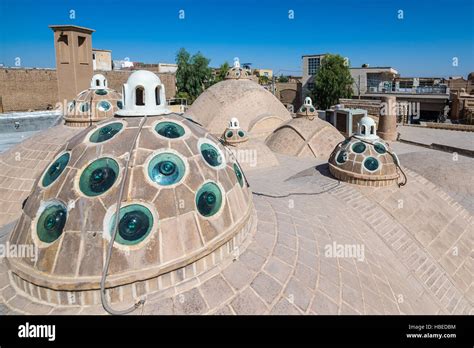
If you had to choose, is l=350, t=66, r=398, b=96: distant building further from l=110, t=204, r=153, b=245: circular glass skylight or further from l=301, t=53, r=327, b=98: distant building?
l=110, t=204, r=153, b=245: circular glass skylight

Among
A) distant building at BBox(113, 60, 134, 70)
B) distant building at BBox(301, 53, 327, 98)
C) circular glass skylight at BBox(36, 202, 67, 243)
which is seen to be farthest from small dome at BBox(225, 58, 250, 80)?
distant building at BBox(113, 60, 134, 70)

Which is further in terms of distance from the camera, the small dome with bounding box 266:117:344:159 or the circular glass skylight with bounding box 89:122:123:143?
the small dome with bounding box 266:117:344:159

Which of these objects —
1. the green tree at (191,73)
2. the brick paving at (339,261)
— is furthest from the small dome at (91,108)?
the green tree at (191,73)

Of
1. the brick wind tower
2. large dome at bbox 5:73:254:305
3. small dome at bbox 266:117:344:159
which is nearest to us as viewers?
large dome at bbox 5:73:254:305

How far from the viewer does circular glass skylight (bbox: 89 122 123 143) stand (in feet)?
12.2

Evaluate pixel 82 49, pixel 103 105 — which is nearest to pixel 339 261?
pixel 103 105

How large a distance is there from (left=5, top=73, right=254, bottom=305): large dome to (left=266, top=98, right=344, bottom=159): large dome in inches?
473

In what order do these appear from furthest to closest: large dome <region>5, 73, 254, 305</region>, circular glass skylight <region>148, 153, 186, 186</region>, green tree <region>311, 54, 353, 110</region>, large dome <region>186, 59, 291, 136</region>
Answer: green tree <region>311, 54, 353, 110</region> → large dome <region>186, 59, 291, 136</region> → circular glass skylight <region>148, 153, 186, 186</region> → large dome <region>5, 73, 254, 305</region>

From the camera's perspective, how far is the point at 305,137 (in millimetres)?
15578

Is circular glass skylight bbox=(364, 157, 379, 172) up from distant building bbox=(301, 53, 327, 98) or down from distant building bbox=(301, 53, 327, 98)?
down

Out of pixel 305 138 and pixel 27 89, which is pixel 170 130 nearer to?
pixel 305 138

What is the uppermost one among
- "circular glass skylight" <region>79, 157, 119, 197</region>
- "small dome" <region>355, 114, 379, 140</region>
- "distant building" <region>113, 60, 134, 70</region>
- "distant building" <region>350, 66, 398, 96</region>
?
"distant building" <region>113, 60, 134, 70</region>
